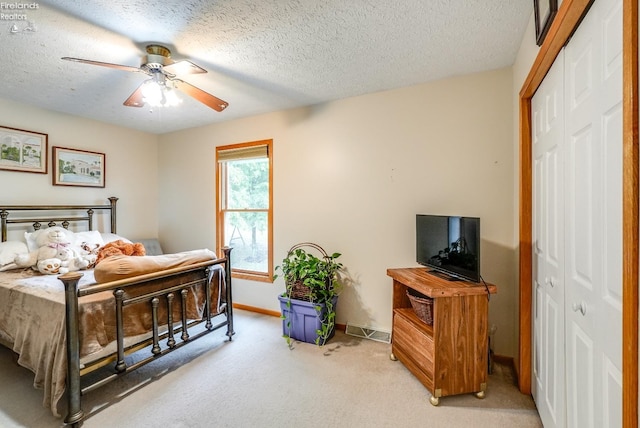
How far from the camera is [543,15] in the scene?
4.45 feet

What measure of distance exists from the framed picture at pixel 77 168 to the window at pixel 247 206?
1443 millimetres

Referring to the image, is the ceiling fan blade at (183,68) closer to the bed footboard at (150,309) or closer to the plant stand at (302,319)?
the bed footboard at (150,309)

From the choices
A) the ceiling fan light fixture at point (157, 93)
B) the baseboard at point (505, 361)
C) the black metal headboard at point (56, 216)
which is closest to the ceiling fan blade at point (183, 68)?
the ceiling fan light fixture at point (157, 93)

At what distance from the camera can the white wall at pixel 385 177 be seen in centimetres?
231

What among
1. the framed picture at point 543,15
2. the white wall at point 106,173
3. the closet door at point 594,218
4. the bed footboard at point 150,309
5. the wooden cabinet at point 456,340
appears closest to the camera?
the closet door at point 594,218

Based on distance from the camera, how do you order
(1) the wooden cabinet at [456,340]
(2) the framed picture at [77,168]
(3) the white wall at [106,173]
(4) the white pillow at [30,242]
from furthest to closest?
(2) the framed picture at [77,168]
(3) the white wall at [106,173]
(4) the white pillow at [30,242]
(1) the wooden cabinet at [456,340]

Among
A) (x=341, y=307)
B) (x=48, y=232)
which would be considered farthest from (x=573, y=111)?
(x=48, y=232)

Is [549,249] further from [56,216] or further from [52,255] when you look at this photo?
[56,216]

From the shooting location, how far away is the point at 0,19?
1.62 meters

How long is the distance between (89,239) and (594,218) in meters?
4.00

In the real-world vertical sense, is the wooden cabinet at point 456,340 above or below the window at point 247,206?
below

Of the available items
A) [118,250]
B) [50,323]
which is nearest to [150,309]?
[50,323]

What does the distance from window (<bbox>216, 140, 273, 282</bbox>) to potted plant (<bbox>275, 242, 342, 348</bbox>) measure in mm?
711

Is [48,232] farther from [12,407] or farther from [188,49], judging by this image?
[188,49]
